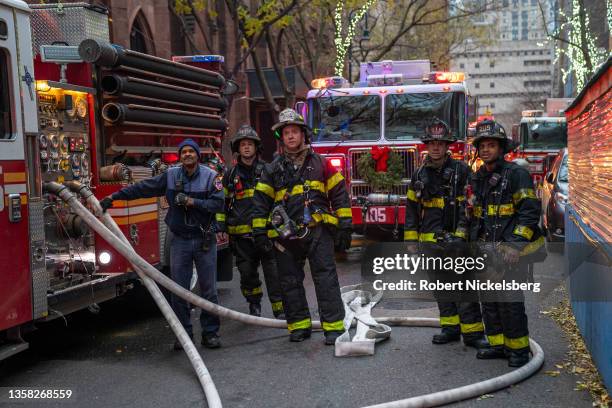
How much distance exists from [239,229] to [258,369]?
6.45ft

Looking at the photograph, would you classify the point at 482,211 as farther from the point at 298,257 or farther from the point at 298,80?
Result: the point at 298,80

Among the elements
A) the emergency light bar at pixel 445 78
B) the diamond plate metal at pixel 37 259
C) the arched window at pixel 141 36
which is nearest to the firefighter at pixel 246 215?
the diamond plate metal at pixel 37 259

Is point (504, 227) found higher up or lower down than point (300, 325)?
higher up

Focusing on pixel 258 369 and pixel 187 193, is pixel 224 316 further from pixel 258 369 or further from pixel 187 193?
pixel 187 193

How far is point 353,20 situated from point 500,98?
12727 cm

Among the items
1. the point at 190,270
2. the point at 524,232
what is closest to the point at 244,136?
the point at 190,270

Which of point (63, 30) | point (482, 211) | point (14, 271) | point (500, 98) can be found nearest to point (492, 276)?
point (482, 211)

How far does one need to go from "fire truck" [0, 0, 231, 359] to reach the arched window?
12.6 meters

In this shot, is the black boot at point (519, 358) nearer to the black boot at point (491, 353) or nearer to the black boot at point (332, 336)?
the black boot at point (491, 353)

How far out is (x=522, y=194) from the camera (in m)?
5.59

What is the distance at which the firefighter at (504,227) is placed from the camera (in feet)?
18.2

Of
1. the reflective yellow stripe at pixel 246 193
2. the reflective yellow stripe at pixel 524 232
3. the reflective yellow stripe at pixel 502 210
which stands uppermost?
the reflective yellow stripe at pixel 246 193

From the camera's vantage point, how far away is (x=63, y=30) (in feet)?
22.7

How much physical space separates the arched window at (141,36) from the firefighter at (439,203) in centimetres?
1527
